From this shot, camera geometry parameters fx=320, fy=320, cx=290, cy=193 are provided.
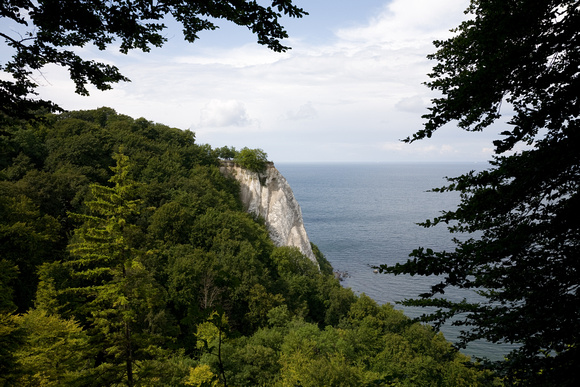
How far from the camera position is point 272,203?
47.2 metres

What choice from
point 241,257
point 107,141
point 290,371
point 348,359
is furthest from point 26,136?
point 348,359

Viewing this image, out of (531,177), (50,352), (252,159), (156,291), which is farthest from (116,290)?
(252,159)

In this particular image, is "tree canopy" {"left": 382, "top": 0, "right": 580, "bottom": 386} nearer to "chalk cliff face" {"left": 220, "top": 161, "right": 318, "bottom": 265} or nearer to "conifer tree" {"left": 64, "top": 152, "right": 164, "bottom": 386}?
"conifer tree" {"left": 64, "top": 152, "right": 164, "bottom": 386}

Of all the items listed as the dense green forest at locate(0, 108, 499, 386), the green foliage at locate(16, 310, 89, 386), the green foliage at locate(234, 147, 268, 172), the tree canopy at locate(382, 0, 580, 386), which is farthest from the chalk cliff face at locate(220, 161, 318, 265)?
the tree canopy at locate(382, 0, 580, 386)

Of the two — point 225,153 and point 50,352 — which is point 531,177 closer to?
point 50,352

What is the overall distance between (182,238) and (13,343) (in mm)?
21248

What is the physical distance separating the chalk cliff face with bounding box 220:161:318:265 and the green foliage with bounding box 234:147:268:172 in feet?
2.39

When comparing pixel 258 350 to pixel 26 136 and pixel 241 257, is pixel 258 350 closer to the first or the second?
pixel 241 257

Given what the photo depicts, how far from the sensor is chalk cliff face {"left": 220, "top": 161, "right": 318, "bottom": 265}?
4566 centimetres

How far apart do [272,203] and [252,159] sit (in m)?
7.06

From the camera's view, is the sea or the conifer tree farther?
the sea

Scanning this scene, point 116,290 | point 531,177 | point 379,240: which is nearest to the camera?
point 531,177

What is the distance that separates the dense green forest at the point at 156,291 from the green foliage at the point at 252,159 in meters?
3.82

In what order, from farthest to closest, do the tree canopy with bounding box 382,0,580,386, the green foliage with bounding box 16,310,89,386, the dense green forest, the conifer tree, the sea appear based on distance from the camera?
the sea < the dense green forest < the conifer tree < the green foliage with bounding box 16,310,89,386 < the tree canopy with bounding box 382,0,580,386
